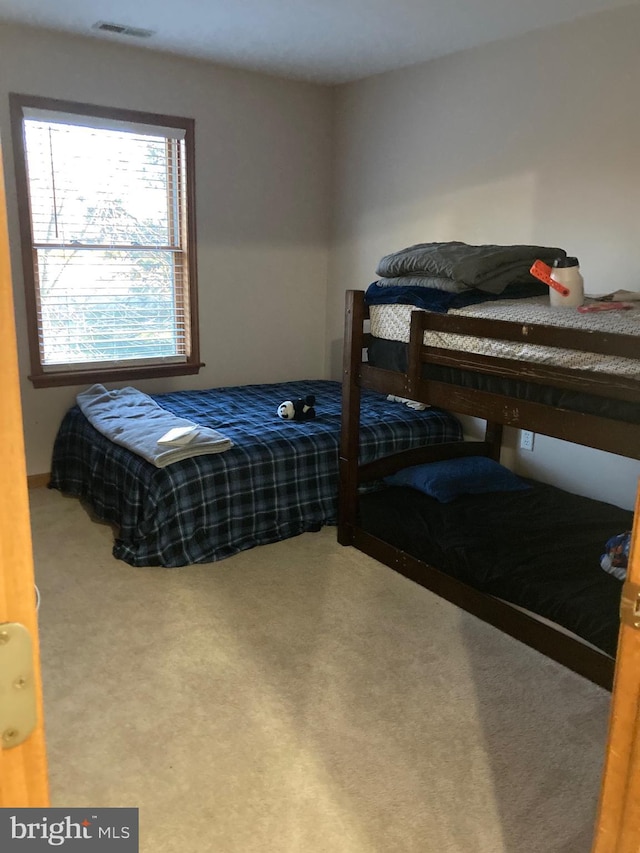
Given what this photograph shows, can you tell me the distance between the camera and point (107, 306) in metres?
3.77

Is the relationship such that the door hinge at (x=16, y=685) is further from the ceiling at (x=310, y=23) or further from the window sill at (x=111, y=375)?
the window sill at (x=111, y=375)

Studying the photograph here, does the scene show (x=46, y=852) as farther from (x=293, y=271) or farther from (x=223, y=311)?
(x=293, y=271)

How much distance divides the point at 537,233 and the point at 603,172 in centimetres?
40

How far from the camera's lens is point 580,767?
70.1 inches

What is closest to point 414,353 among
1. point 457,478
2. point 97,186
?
point 457,478

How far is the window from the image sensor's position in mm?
3453

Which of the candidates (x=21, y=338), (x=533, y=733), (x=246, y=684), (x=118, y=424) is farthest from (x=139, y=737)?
(x=21, y=338)

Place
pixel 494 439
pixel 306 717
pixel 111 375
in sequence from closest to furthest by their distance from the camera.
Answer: pixel 306 717
pixel 494 439
pixel 111 375

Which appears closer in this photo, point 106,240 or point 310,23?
point 310,23

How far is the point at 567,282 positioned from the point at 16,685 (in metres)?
2.18

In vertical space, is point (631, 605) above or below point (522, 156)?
below

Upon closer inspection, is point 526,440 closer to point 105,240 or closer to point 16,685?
point 105,240

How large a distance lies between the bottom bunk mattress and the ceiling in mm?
2043

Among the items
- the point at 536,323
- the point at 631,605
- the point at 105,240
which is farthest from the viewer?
the point at 105,240
